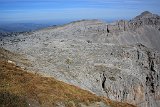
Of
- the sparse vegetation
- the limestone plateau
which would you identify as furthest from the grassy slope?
the limestone plateau

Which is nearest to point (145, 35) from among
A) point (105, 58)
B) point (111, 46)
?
point (111, 46)

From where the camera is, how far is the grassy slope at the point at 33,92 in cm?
2859

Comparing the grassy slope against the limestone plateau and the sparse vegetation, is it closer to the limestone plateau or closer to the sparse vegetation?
the sparse vegetation

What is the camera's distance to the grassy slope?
28.6 metres

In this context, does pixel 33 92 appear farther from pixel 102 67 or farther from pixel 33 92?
pixel 102 67

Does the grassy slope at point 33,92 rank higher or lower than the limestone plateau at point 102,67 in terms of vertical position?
higher

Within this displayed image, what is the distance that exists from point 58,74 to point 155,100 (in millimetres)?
43876

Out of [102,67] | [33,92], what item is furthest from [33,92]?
[102,67]

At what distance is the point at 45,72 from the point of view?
53.0m

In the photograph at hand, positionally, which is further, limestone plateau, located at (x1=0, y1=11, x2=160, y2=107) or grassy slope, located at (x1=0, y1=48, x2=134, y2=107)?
limestone plateau, located at (x1=0, y1=11, x2=160, y2=107)

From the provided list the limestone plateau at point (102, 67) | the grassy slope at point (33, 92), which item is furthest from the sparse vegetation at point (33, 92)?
the limestone plateau at point (102, 67)

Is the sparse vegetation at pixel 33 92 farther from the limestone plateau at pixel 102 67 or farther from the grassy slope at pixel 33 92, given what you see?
the limestone plateau at pixel 102 67

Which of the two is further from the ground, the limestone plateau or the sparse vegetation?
the sparse vegetation

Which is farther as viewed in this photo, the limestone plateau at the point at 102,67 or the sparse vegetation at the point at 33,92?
the limestone plateau at the point at 102,67
